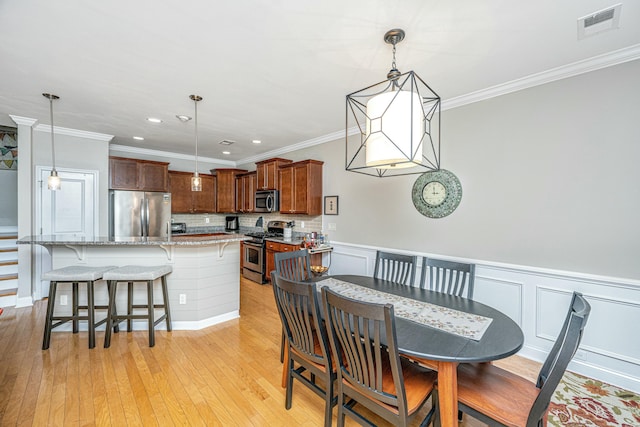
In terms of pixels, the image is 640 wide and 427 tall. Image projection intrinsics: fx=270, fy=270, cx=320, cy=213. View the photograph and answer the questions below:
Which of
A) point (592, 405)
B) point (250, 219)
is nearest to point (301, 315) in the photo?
point (592, 405)

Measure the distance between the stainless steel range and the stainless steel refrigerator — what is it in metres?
1.66

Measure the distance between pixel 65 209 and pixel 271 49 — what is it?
14.0 feet

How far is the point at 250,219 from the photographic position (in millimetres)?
6723

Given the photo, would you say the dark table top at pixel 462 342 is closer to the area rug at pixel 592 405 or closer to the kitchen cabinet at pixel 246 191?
the area rug at pixel 592 405

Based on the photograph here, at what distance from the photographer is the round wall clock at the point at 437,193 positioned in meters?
3.10

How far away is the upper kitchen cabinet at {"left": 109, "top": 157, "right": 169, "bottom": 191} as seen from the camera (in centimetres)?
498

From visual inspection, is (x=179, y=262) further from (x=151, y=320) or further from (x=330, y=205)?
(x=330, y=205)

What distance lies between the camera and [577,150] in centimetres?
238

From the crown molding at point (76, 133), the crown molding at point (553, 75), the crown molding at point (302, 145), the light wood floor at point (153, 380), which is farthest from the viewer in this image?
the crown molding at point (302, 145)

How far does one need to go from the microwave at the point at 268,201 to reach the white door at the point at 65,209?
272 cm

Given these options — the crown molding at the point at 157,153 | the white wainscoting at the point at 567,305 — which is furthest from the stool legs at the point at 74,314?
the white wainscoting at the point at 567,305

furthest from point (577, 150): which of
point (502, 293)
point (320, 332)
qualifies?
point (320, 332)

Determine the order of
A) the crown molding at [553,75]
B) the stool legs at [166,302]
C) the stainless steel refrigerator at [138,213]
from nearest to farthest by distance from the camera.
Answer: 1. the crown molding at [553,75]
2. the stool legs at [166,302]
3. the stainless steel refrigerator at [138,213]

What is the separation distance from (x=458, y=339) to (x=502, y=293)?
68.8 inches
